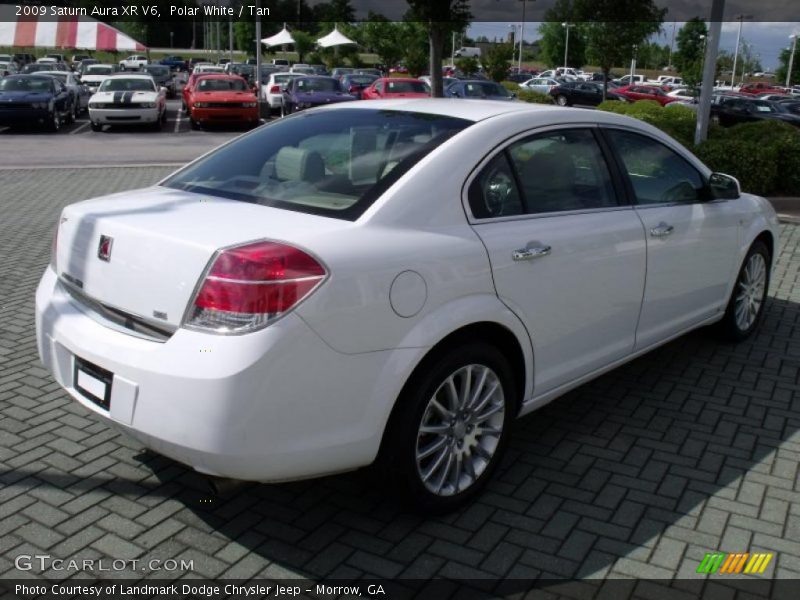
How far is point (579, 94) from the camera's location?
41.1m

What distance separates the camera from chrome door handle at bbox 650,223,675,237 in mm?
4422

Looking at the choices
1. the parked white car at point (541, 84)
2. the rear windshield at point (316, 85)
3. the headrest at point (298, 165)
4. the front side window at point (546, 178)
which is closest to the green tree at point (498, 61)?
the parked white car at point (541, 84)

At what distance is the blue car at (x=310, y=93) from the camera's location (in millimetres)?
24531

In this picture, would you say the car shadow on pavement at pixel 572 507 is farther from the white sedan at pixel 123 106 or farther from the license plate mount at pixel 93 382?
the white sedan at pixel 123 106

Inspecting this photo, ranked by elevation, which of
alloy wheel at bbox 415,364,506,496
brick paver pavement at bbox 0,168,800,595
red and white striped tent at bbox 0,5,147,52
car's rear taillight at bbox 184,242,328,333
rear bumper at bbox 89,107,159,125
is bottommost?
brick paver pavement at bbox 0,168,800,595

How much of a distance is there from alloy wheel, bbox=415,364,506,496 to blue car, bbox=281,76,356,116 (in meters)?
21.6

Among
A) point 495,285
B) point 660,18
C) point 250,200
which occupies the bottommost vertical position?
point 495,285

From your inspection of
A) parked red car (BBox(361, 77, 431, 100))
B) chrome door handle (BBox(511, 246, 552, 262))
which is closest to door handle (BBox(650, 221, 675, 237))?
chrome door handle (BBox(511, 246, 552, 262))

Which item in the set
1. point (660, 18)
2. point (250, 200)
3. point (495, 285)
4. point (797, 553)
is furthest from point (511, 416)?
point (660, 18)

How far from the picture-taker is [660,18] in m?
25.3

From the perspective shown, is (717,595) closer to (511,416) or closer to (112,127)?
(511,416)

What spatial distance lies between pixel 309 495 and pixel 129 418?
1.01 metres

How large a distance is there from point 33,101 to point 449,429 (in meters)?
20.4

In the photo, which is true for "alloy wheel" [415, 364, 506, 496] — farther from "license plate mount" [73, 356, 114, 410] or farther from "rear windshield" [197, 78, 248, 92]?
"rear windshield" [197, 78, 248, 92]
